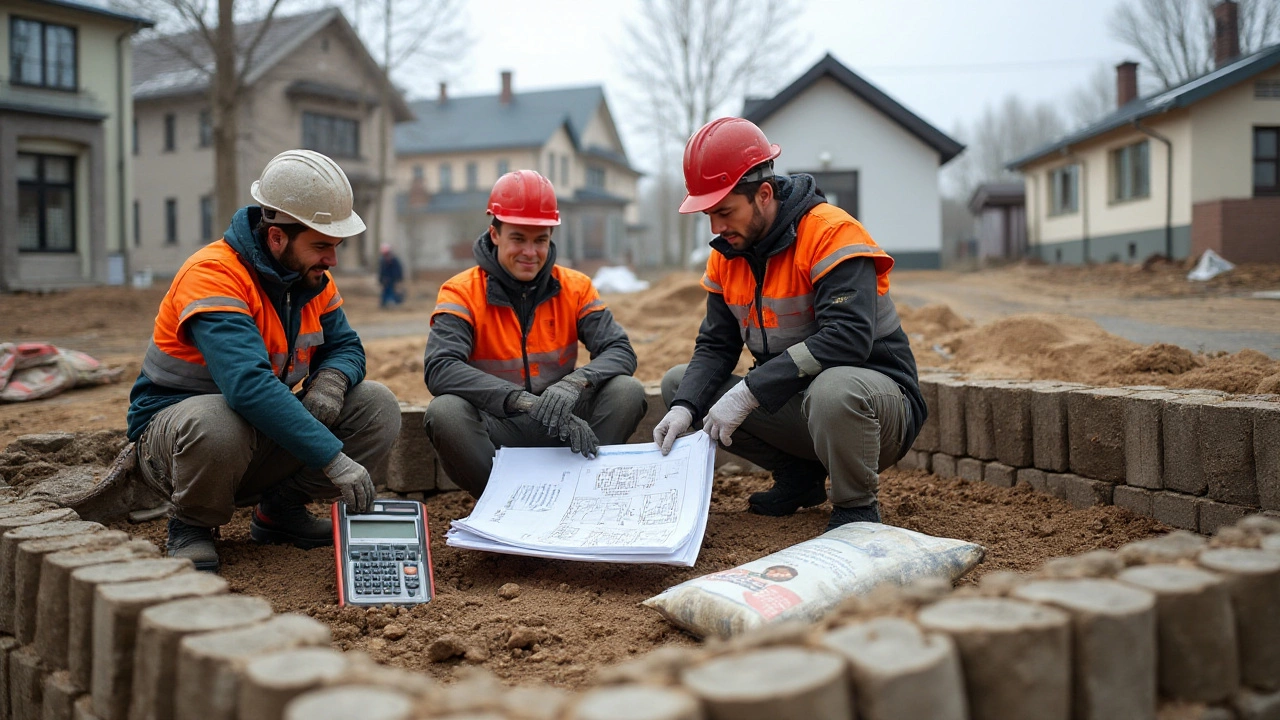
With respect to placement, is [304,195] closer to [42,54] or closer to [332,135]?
[42,54]

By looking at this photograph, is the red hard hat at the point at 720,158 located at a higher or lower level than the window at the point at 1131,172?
lower

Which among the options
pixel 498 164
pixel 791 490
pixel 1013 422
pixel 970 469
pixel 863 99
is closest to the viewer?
pixel 791 490

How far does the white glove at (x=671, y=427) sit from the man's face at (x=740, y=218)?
0.65 meters

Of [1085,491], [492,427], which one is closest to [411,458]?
[492,427]

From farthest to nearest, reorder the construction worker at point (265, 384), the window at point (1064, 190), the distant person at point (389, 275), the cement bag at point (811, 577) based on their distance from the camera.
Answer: the window at point (1064, 190), the distant person at point (389, 275), the construction worker at point (265, 384), the cement bag at point (811, 577)

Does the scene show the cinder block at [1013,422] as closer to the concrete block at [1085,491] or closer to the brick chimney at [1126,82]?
the concrete block at [1085,491]

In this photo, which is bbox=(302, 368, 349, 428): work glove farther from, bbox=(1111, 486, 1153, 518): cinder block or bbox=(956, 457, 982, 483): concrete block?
bbox=(1111, 486, 1153, 518): cinder block

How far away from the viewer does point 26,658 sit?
245cm

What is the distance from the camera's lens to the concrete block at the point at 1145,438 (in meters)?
3.51

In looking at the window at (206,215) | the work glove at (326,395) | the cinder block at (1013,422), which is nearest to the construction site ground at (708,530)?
the cinder block at (1013,422)

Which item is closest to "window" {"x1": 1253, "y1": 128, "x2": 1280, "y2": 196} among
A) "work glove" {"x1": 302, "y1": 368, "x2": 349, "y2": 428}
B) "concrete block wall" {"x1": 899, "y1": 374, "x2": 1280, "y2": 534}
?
"concrete block wall" {"x1": 899, "y1": 374, "x2": 1280, "y2": 534}

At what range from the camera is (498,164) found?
3641 centimetres

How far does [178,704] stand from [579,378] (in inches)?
84.1

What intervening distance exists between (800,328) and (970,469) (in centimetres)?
132
